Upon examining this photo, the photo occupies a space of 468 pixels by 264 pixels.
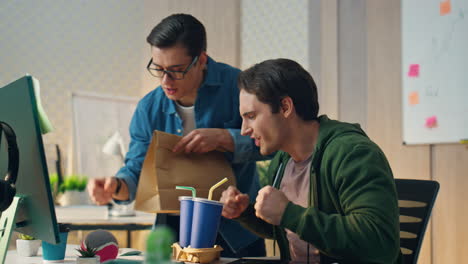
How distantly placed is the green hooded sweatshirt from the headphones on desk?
556mm

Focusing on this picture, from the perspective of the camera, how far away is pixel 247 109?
1.43 meters

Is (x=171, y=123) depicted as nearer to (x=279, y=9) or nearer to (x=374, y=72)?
(x=374, y=72)

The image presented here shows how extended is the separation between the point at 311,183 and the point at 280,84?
27 cm

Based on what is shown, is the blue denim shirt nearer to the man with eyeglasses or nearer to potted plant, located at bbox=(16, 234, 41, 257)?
the man with eyeglasses

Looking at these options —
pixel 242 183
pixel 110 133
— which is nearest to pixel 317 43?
pixel 110 133

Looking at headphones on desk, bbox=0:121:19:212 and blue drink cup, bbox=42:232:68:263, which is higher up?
headphones on desk, bbox=0:121:19:212

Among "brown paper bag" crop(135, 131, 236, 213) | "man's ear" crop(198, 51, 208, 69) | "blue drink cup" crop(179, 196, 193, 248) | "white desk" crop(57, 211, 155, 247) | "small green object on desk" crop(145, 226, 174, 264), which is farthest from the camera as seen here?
"white desk" crop(57, 211, 155, 247)

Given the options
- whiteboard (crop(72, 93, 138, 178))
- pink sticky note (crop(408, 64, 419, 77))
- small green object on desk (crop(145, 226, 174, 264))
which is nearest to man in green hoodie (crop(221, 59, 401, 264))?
small green object on desk (crop(145, 226, 174, 264))

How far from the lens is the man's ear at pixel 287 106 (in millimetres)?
1407

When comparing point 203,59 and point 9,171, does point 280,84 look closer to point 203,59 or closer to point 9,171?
point 203,59

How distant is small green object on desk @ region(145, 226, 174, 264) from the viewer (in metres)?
0.40

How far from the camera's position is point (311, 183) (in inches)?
52.7

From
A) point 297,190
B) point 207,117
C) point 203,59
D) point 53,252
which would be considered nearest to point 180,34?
point 203,59

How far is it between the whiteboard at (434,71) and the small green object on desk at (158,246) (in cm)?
292
